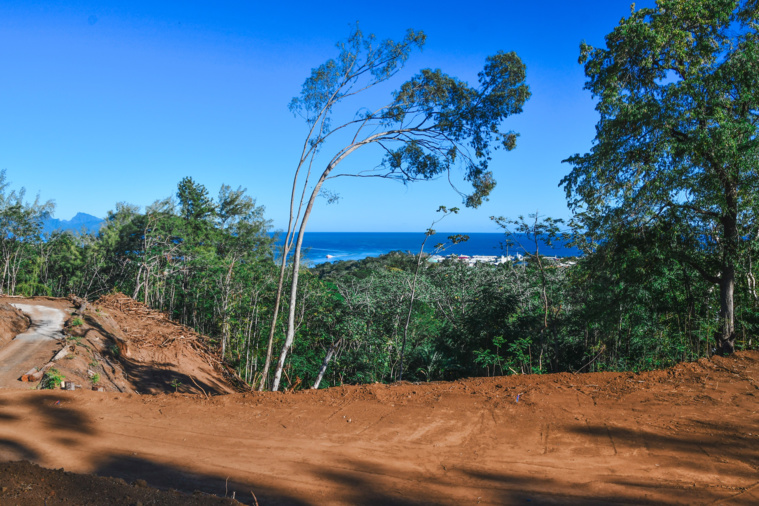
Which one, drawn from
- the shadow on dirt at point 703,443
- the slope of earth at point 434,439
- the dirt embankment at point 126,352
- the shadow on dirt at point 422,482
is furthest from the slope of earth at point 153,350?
the shadow on dirt at point 703,443

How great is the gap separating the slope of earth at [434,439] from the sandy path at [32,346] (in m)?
2.20

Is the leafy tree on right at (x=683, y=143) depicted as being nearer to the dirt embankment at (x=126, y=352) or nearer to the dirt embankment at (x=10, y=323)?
the dirt embankment at (x=126, y=352)

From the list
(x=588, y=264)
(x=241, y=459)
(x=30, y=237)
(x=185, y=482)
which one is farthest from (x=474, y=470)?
(x=30, y=237)

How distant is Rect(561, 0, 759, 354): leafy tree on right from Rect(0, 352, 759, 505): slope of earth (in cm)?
210

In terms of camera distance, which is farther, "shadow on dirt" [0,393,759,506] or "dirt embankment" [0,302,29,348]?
"dirt embankment" [0,302,29,348]

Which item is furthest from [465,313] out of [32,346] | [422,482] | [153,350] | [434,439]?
[32,346]

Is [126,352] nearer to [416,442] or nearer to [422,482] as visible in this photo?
[416,442]

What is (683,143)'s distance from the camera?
624 cm

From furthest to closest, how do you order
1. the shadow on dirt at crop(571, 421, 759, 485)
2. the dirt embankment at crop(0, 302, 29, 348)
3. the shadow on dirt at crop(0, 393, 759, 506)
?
the dirt embankment at crop(0, 302, 29, 348), the shadow on dirt at crop(571, 421, 759, 485), the shadow on dirt at crop(0, 393, 759, 506)

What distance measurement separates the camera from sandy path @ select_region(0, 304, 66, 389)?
7449 mm

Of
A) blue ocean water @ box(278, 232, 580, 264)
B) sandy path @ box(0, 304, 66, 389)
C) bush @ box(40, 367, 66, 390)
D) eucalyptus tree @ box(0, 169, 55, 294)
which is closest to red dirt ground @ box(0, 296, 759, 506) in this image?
bush @ box(40, 367, 66, 390)

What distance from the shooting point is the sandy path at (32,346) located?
745cm

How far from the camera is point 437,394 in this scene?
562cm

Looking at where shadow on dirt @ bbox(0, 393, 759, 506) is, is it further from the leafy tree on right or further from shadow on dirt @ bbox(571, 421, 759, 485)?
the leafy tree on right
